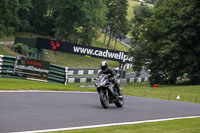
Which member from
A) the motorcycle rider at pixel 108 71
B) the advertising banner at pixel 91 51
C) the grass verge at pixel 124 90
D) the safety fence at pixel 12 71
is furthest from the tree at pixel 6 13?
the motorcycle rider at pixel 108 71

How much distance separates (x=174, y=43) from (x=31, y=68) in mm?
20738

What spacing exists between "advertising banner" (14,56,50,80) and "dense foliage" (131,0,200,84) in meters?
19.2

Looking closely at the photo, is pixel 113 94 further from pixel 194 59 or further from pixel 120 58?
pixel 120 58

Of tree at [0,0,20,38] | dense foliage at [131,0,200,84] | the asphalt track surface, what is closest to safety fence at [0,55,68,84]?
A: the asphalt track surface

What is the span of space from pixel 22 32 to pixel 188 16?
158 ft

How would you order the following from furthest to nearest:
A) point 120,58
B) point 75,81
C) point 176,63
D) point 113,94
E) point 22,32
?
point 22,32, point 120,58, point 176,63, point 75,81, point 113,94

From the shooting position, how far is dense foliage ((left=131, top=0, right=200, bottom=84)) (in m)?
46.3

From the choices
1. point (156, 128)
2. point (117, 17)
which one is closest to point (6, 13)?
point (117, 17)

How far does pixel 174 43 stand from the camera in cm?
4678

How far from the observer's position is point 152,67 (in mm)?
52000

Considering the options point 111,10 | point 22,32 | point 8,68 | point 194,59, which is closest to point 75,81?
point 194,59

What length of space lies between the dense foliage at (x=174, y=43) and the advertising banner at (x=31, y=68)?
1925 cm

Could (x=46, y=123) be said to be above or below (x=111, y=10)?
below

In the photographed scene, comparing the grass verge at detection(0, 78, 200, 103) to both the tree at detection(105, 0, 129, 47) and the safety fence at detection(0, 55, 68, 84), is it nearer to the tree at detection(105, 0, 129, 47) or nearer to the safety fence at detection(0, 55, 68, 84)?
the safety fence at detection(0, 55, 68, 84)
